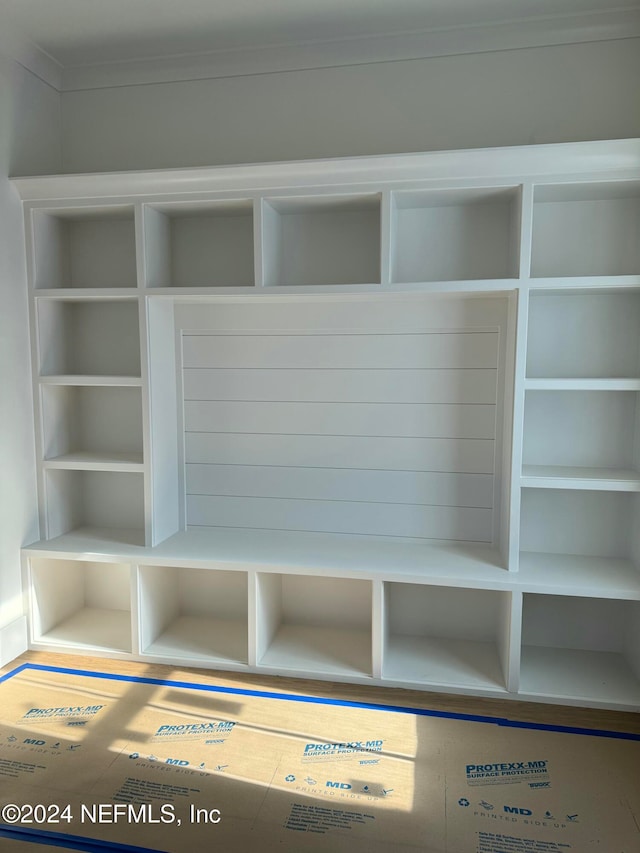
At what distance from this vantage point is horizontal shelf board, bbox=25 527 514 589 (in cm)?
248

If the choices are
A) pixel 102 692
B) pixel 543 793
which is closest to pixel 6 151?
pixel 102 692

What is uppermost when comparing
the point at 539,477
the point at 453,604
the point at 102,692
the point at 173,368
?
the point at 173,368

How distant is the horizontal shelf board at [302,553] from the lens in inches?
97.6

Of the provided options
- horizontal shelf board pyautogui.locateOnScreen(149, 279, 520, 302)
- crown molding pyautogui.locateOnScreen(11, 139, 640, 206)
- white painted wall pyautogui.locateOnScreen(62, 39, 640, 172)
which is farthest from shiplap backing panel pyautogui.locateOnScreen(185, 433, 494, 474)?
white painted wall pyautogui.locateOnScreen(62, 39, 640, 172)

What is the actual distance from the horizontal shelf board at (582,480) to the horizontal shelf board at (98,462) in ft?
5.43

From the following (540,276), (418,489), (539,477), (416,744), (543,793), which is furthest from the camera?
(418,489)

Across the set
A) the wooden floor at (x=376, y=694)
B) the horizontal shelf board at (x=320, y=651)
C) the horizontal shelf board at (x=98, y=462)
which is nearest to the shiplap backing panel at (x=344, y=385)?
the horizontal shelf board at (x=98, y=462)

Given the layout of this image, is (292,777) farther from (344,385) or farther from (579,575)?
(344,385)

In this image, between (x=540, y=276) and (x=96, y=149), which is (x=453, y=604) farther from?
(x=96, y=149)

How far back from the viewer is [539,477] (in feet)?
7.89

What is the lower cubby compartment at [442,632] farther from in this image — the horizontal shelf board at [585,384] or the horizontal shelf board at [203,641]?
the horizontal shelf board at [585,384]

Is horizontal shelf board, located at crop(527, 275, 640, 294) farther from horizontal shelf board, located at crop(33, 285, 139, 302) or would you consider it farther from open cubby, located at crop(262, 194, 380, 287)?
horizontal shelf board, located at crop(33, 285, 139, 302)

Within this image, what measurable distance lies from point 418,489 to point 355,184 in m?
1.33

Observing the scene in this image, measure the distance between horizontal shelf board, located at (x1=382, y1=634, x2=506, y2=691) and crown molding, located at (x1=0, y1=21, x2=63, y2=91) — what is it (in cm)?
301
